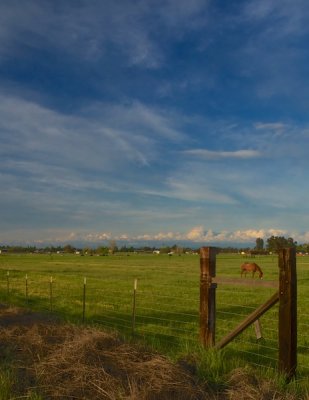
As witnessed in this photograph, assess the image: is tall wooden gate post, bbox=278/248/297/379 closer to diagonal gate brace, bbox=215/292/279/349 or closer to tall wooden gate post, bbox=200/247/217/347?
diagonal gate brace, bbox=215/292/279/349

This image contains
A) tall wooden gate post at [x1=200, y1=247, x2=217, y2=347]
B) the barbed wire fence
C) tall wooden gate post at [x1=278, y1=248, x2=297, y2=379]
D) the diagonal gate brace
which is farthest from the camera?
the barbed wire fence

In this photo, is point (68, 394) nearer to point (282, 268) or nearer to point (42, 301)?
point (282, 268)

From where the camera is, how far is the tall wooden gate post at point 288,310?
6.92 meters

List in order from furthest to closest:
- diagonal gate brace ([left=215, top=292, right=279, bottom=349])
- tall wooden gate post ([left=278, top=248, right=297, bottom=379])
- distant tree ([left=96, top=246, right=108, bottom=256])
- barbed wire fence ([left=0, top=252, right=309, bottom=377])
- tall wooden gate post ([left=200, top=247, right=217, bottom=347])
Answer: distant tree ([left=96, top=246, right=108, bottom=256]), barbed wire fence ([left=0, top=252, right=309, bottom=377]), tall wooden gate post ([left=200, top=247, right=217, bottom=347]), diagonal gate brace ([left=215, top=292, right=279, bottom=349]), tall wooden gate post ([left=278, top=248, right=297, bottom=379])

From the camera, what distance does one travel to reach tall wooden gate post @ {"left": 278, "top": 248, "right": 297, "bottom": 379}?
22.7 ft

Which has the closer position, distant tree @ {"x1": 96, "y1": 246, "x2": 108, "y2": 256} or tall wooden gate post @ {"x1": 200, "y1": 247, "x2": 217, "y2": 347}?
tall wooden gate post @ {"x1": 200, "y1": 247, "x2": 217, "y2": 347}

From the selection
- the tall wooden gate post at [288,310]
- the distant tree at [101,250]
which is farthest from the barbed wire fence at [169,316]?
the distant tree at [101,250]

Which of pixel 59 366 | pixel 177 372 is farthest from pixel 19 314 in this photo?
pixel 177 372

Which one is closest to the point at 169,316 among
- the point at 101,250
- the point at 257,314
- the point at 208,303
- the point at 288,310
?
the point at 208,303

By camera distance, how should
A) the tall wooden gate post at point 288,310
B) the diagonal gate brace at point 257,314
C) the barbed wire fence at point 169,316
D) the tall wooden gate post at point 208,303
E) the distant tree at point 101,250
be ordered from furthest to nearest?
the distant tree at point 101,250, the barbed wire fence at point 169,316, the tall wooden gate post at point 208,303, the diagonal gate brace at point 257,314, the tall wooden gate post at point 288,310

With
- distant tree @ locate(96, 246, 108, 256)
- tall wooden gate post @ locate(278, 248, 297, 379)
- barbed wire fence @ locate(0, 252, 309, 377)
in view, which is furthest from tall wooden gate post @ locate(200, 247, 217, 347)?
distant tree @ locate(96, 246, 108, 256)

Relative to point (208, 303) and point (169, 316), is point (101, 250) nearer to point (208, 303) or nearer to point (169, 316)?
point (169, 316)

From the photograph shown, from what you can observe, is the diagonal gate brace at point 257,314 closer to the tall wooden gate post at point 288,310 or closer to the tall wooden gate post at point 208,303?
the tall wooden gate post at point 288,310

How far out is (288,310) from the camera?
6906 millimetres
